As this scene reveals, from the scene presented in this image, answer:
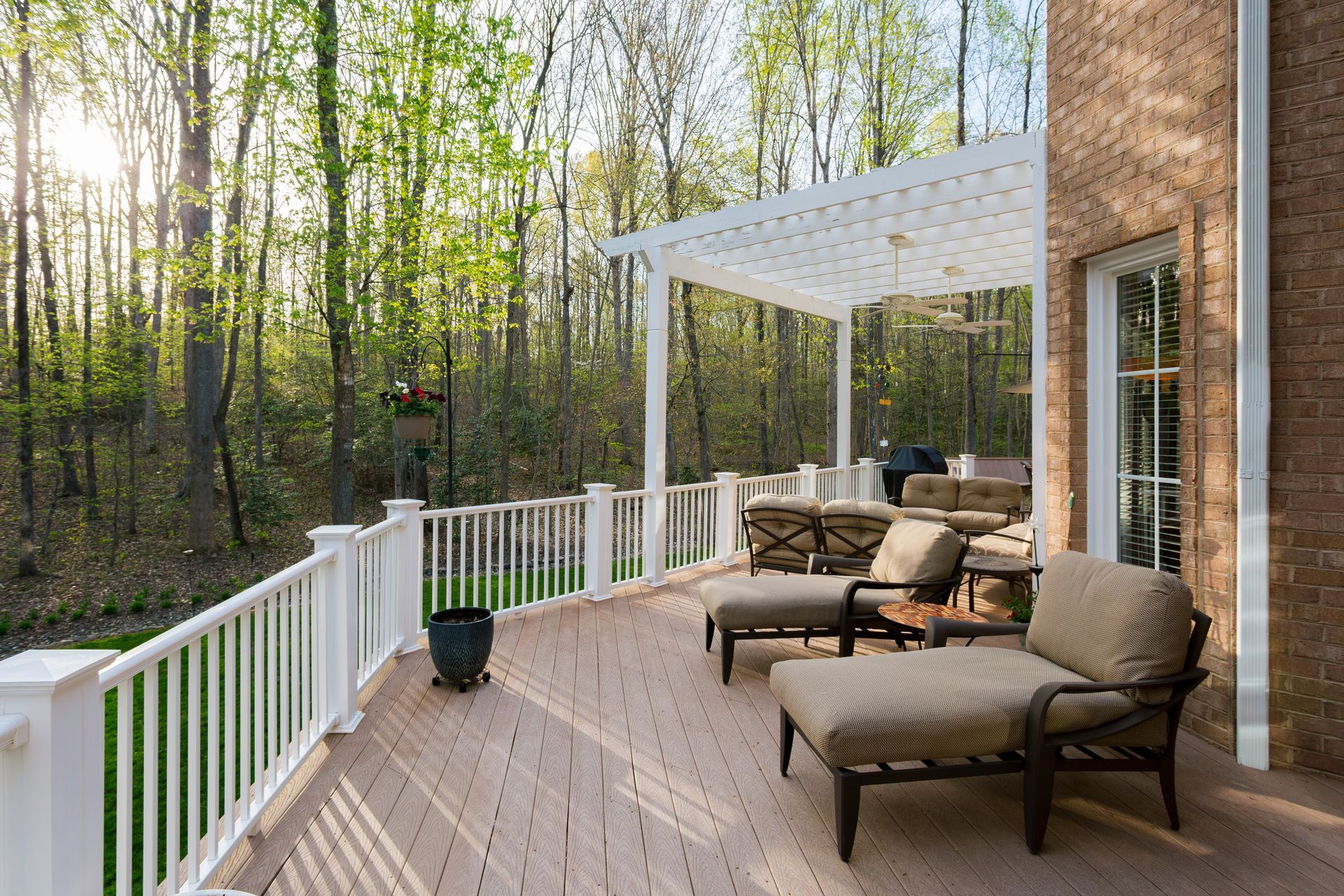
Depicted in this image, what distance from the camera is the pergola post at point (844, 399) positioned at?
8508 millimetres

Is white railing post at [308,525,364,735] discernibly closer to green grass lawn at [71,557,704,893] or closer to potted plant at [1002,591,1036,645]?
green grass lawn at [71,557,704,893]

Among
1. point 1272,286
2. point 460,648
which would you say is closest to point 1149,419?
point 1272,286

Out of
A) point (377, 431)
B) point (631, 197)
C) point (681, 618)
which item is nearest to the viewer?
point (681, 618)

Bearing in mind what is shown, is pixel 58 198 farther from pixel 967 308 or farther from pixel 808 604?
pixel 967 308

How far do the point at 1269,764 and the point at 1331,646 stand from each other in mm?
530

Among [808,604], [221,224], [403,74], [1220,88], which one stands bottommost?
[808,604]

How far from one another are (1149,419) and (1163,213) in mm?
970

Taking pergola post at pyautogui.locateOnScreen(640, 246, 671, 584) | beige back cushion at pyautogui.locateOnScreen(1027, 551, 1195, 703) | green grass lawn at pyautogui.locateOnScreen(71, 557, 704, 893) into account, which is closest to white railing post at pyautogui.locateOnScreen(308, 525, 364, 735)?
green grass lawn at pyautogui.locateOnScreen(71, 557, 704, 893)

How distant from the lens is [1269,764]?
2.84m

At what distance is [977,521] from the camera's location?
7.71 m

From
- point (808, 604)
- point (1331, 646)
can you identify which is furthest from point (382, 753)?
point (1331, 646)

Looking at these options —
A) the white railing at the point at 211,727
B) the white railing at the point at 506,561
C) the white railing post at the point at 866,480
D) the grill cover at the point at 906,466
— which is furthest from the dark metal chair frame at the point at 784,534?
the white railing post at the point at 866,480

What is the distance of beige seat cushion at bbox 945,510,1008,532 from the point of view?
24.9 feet

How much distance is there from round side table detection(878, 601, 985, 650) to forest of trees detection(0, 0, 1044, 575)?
4819mm
